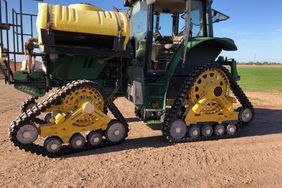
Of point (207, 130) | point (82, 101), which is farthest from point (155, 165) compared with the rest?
point (207, 130)

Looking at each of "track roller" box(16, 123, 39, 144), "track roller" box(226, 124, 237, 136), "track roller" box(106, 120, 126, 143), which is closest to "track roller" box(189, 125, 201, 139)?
"track roller" box(226, 124, 237, 136)

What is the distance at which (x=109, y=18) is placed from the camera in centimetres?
588

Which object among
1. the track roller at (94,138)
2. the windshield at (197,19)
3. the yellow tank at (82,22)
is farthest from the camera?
the windshield at (197,19)

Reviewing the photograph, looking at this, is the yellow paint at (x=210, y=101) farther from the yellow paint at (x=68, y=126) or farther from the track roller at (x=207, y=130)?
the yellow paint at (x=68, y=126)

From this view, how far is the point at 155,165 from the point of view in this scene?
17.0 ft

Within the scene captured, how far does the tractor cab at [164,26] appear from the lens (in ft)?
21.9

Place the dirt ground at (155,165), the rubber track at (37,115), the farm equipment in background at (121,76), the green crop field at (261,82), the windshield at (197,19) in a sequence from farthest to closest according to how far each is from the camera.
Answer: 1. the green crop field at (261,82)
2. the windshield at (197,19)
3. the farm equipment in background at (121,76)
4. the rubber track at (37,115)
5. the dirt ground at (155,165)

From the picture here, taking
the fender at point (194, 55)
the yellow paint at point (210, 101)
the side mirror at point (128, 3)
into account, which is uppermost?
the side mirror at point (128, 3)

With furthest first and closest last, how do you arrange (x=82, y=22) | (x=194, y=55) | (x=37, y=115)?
(x=194, y=55), (x=82, y=22), (x=37, y=115)

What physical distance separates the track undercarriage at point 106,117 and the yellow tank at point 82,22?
0.92m

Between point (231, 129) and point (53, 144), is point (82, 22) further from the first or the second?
point (231, 129)

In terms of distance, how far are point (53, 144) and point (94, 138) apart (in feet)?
2.49

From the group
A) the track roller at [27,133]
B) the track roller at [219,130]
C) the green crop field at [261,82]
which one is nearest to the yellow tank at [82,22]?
the track roller at [27,133]

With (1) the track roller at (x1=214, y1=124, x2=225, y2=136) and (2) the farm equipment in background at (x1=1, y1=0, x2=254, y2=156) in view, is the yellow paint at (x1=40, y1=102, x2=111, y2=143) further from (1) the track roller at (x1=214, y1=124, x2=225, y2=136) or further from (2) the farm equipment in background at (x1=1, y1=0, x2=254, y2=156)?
(1) the track roller at (x1=214, y1=124, x2=225, y2=136)
